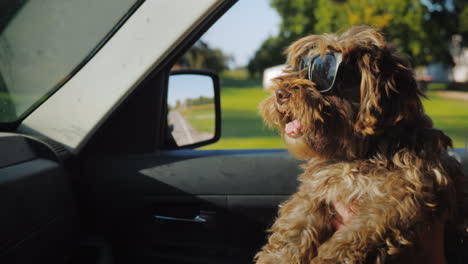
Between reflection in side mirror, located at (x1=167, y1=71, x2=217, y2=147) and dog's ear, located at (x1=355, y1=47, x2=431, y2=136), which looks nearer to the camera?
dog's ear, located at (x1=355, y1=47, x2=431, y2=136)

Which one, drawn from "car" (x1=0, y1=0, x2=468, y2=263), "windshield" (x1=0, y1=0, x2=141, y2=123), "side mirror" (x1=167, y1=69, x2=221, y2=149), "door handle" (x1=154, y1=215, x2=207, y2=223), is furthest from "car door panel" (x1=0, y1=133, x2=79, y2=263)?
"side mirror" (x1=167, y1=69, x2=221, y2=149)

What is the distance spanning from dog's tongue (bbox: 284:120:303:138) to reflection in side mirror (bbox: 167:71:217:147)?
39.9 inches

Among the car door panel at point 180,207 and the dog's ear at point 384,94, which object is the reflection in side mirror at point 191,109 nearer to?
the car door panel at point 180,207

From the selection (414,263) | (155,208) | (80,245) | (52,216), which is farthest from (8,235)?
(414,263)

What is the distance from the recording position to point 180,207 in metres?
2.62

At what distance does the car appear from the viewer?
7.00 ft

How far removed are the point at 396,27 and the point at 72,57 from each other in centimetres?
4431

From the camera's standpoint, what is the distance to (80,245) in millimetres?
2432

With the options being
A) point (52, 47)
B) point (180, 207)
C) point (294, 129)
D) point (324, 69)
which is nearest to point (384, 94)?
point (324, 69)

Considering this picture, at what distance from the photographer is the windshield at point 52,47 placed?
7.38ft

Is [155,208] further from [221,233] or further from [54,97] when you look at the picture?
[54,97]

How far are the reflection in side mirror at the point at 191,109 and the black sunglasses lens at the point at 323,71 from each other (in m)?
1.12

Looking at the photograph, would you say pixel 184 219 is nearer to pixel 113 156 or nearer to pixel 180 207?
pixel 180 207

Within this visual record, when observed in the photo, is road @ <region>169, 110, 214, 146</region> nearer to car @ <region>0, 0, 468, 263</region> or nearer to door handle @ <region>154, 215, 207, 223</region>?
car @ <region>0, 0, 468, 263</region>
